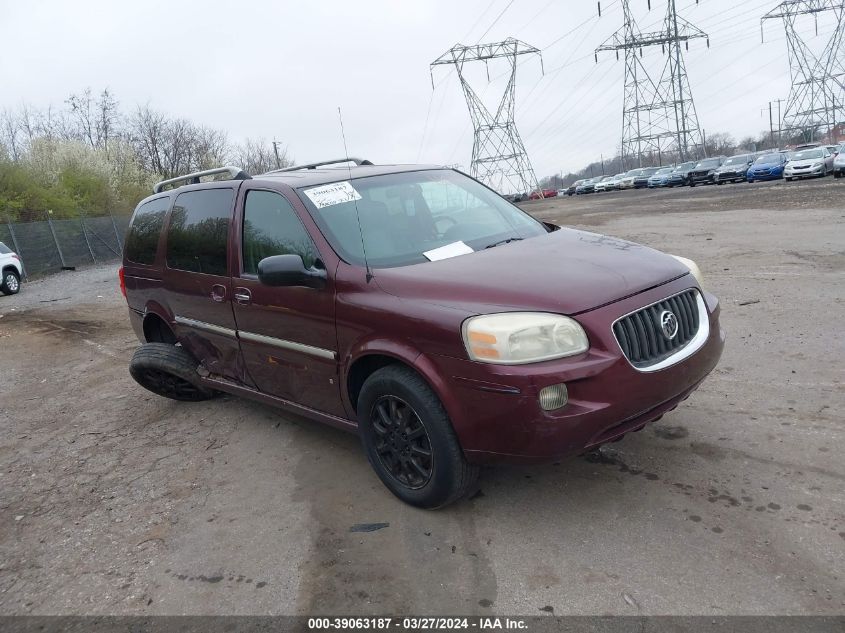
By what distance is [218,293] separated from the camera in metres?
4.47

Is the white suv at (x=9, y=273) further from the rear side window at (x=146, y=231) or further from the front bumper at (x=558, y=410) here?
the front bumper at (x=558, y=410)

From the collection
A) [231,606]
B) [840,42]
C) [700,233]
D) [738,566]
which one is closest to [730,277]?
[700,233]

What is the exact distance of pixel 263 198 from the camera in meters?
4.21

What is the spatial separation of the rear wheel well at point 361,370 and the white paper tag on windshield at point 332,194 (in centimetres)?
101

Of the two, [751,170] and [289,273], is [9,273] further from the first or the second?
[751,170]

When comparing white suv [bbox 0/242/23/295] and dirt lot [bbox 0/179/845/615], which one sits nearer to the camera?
dirt lot [bbox 0/179/845/615]

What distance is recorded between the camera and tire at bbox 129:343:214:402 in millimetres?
5070

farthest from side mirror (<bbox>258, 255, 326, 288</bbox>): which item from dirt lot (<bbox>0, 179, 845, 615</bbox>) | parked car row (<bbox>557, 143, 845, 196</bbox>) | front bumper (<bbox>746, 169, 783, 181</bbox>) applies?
front bumper (<bbox>746, 169, 783, 181</bbox>)

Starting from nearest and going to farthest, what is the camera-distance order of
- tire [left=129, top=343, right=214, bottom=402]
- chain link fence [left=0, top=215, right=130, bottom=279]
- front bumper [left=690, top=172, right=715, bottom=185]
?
tire [left=129, top=343, right=214, bottom=402], chain link fence [left=0, top=215, right=130, bottom=279], front bumper [left=690, top=172, right=715, bottom=185]

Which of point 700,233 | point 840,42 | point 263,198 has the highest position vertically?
point 840,42

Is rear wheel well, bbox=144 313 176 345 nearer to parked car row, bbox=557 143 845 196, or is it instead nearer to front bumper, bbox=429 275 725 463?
front bumper, bbox=429 275 725 463

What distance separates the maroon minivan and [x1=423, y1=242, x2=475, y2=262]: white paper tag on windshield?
0.6 inches

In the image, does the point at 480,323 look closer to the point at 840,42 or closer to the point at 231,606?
the point at 231,606

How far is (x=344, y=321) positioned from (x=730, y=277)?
6812 millimetres
